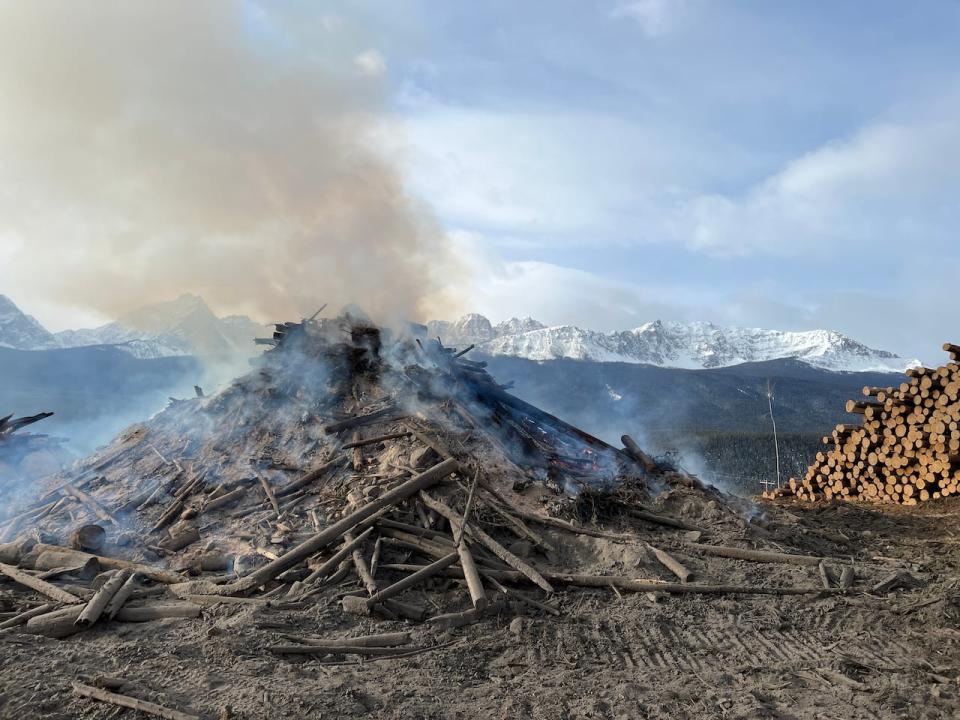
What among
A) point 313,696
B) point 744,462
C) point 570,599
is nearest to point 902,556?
point 570,599

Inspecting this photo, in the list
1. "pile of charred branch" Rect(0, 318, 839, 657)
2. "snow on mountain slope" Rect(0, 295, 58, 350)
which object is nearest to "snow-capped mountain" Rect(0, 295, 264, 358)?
"snow on mountain slope" Rect(0, 295, 58, 350)

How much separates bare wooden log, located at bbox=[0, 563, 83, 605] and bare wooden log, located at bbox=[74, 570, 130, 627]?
0.39 meters

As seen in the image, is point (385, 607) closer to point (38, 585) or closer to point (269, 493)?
point (269, 493)

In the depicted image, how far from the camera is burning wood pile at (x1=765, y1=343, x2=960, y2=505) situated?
1348 centimetres

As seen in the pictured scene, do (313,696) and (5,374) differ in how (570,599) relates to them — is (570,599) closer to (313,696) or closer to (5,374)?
(313,696)

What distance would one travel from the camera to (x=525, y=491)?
10.3 metres

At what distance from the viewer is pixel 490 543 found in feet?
26.8

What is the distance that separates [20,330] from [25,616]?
20683cm

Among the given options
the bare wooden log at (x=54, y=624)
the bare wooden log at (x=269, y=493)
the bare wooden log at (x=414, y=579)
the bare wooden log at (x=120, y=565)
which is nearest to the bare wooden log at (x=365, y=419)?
the bare wooden log at (x=269, y=493)

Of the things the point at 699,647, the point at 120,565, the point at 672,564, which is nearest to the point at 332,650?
the point at 699,647

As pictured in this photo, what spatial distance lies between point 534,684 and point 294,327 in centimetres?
1223

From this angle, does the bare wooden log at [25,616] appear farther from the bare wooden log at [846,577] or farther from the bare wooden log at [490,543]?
the bare wooden log at [846,577]

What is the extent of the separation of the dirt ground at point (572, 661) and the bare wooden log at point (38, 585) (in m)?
0.38

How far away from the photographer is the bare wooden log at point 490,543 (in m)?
7.54
